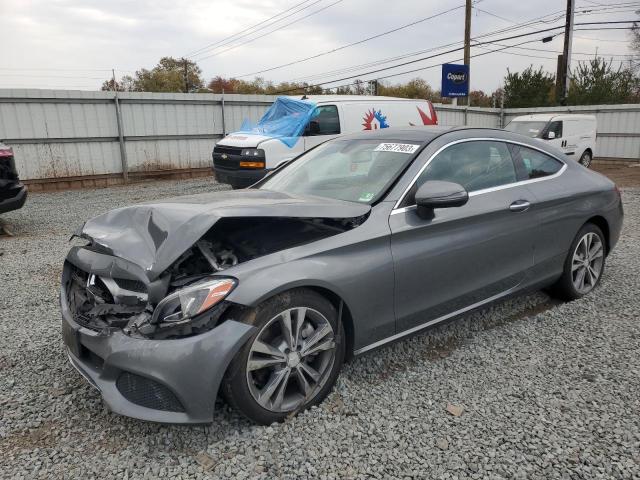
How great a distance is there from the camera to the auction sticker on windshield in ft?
10.9

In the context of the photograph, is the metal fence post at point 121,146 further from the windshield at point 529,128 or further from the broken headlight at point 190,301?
the broken headlight at point 190,301

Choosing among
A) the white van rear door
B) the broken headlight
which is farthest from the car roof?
the white van rear door

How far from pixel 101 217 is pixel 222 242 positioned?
91cm

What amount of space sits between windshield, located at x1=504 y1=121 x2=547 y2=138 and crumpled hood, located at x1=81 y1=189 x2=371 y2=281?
14480 millimetres

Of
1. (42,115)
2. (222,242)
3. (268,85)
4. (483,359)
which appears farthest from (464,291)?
(268,85)

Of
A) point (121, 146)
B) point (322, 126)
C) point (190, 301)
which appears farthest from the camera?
point (121, 146)

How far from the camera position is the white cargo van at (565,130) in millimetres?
15755

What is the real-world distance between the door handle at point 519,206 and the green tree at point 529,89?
35.0 m

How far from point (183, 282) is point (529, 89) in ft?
124

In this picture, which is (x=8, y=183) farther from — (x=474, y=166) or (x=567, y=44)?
(x=567, y=44)

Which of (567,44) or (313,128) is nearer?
(313,128)

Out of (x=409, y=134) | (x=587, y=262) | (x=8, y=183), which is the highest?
(x=409, y=134)

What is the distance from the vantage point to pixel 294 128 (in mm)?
10367

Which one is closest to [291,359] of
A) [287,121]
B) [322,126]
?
[322,126]
